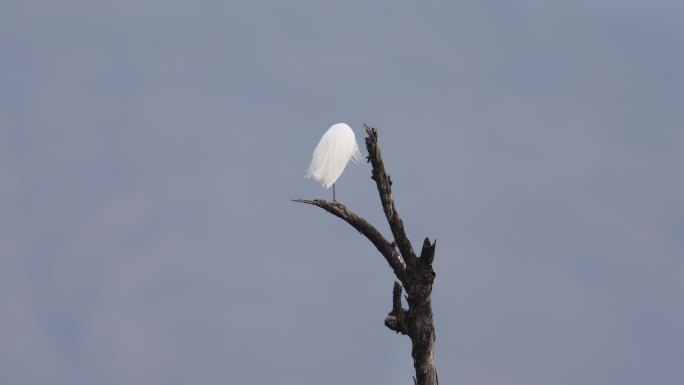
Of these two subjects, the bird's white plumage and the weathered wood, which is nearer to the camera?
the weathered wood

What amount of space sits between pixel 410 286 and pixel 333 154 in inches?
221

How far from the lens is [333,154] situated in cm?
2314

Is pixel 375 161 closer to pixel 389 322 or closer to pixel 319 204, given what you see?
pixel 319 204

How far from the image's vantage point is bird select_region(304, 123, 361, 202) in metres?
23.0

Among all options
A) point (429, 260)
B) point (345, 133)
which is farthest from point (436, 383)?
point (345, 133)

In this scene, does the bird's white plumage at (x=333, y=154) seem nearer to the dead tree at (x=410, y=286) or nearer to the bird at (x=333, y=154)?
the bird at (x=333, y=154)

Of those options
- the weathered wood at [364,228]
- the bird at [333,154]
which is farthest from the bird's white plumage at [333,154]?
the weathered wood at [364,228]

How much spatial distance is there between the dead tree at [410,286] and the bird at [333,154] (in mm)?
4393

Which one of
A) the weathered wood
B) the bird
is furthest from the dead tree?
the bird

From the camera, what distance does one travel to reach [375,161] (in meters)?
18.5

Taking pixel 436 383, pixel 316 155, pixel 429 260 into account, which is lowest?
pixel 436 383

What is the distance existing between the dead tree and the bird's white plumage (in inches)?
175

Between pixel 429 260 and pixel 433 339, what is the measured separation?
4.69 feet

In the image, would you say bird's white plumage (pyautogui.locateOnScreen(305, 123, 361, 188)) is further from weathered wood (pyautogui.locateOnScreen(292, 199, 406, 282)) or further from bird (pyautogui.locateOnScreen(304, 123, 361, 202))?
weathered wood (pyautogui.locateOnScreen(292, 199, 406, 282))
